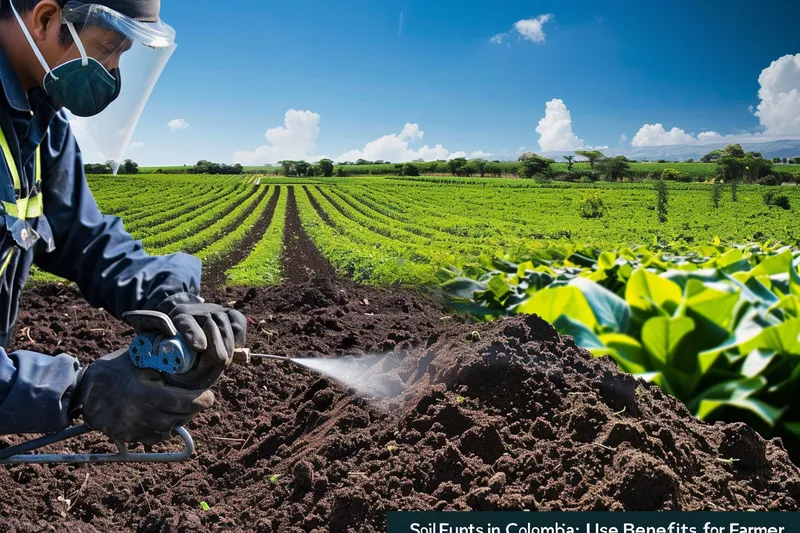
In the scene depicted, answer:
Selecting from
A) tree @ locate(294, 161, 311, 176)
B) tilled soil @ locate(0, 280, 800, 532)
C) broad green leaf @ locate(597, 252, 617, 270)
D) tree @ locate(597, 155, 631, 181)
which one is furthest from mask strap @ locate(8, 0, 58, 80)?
tree @ locate(597, 155, 631, 181)

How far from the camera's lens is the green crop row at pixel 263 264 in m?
6.25

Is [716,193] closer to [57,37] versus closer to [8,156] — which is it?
[57,37]

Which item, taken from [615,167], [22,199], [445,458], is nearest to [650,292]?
[445,458]

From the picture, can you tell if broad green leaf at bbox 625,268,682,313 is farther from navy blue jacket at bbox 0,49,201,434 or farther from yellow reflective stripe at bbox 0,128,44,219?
yellow reflective stripe at bbox 0,128,44,219

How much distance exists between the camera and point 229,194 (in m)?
12.6

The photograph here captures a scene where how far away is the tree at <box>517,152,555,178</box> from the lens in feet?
29.0

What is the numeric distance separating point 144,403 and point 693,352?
2050 mm

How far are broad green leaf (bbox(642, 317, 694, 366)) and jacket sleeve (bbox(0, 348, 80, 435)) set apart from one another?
1.99 meters

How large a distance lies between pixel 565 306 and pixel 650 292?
1.49 feet

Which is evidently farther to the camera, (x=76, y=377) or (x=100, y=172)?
(x=100, y=172)

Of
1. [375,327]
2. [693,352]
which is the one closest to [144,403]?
[693,352]

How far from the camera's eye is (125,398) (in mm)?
1564

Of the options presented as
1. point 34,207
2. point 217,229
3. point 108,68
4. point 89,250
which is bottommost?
point 217,229

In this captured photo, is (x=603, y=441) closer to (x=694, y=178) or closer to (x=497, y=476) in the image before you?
(x=497, y=476)
